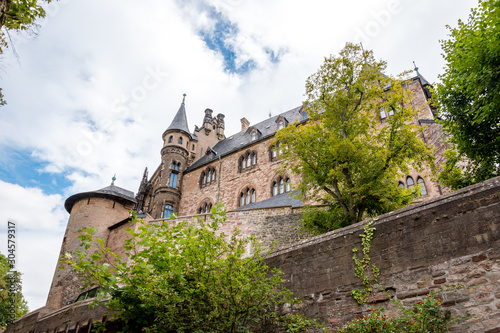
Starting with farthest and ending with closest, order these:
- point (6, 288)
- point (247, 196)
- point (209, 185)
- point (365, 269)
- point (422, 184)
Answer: point (209, 185)
point (247, 196)
point (6, 288)
point (422, 184)
point (365, 269)

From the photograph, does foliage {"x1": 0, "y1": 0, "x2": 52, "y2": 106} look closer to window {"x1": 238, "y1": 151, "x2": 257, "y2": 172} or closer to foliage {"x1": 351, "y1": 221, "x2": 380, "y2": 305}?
foliage {"x1": 351, "y1": 221, "x2": 380, "y2": 305}

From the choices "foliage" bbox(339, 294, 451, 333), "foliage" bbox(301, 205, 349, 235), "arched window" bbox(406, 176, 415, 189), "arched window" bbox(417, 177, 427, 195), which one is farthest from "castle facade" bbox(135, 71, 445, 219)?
"foliage" bbox(339, 294, 451, 333)

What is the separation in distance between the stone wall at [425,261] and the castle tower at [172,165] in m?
24.6

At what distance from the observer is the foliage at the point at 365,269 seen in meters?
7.04

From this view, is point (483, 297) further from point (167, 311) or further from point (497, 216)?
point (167, 311)

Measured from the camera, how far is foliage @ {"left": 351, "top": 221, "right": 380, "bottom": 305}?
23.1ft

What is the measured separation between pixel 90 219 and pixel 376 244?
2245cm

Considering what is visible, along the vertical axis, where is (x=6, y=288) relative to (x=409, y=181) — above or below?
below

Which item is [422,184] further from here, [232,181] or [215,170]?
[215,170]

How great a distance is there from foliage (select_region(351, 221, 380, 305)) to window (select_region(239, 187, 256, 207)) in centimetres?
2045

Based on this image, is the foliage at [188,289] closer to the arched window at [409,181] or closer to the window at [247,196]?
the arched window at [409,181]

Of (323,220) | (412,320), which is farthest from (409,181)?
(412,320)

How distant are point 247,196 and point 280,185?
3142 millimetres

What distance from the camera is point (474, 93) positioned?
33.3 feet
